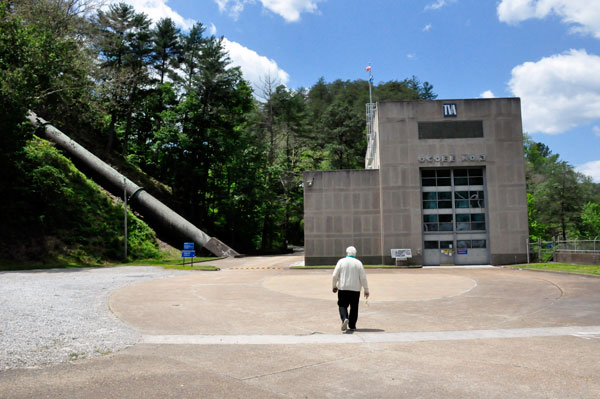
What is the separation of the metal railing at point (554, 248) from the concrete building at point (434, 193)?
137 cm

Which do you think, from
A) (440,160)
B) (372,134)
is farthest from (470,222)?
(372,134)

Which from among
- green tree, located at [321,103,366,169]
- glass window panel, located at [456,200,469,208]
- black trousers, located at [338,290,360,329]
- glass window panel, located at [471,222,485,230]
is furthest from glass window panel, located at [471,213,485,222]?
green tree, located at [321,103,366,169]

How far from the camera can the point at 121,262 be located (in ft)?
91.2

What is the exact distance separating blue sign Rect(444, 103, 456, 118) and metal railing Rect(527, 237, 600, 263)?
10.6m

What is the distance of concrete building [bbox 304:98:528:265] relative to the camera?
1157 inches

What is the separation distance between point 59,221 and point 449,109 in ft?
93.6

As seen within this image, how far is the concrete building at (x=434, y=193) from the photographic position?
96.4 feet

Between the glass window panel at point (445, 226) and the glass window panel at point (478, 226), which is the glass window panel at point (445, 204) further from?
the glass window panel at point (478, 226)

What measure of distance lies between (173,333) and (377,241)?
2345 centimetres

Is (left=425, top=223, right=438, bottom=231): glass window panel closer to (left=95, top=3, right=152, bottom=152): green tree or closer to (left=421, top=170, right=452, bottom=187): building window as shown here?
(left=421, top=170, right=452, bottom=187): building window

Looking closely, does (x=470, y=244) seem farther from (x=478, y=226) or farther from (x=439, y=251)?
(x=439, y=251)

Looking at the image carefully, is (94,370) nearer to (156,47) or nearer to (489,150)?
(489,150)

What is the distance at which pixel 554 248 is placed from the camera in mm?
27516

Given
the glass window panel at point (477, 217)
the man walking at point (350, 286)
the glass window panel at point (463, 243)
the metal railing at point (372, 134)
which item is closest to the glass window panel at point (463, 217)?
the glass window panel at point (477, 217)
